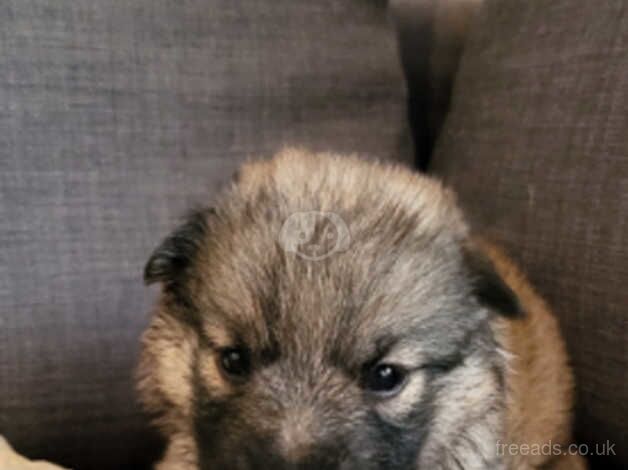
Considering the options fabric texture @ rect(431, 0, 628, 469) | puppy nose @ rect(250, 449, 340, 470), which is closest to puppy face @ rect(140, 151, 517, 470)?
puppy nose @ rect(250, 449, 340, 470)

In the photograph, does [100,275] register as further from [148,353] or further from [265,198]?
[265,198]

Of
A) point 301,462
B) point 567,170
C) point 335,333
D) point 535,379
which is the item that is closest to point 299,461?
point 301,462

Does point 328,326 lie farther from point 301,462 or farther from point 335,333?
point 301,462

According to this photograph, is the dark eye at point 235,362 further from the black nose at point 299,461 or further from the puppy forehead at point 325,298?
the black nose at point 299,461

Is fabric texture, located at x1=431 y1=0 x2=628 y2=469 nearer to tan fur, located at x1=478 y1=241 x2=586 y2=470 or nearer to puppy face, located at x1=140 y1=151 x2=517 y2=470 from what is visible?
tan fur, located at x1=478 y1=241 x2=586 y2=470

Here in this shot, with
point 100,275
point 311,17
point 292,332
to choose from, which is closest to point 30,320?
point 100,275
